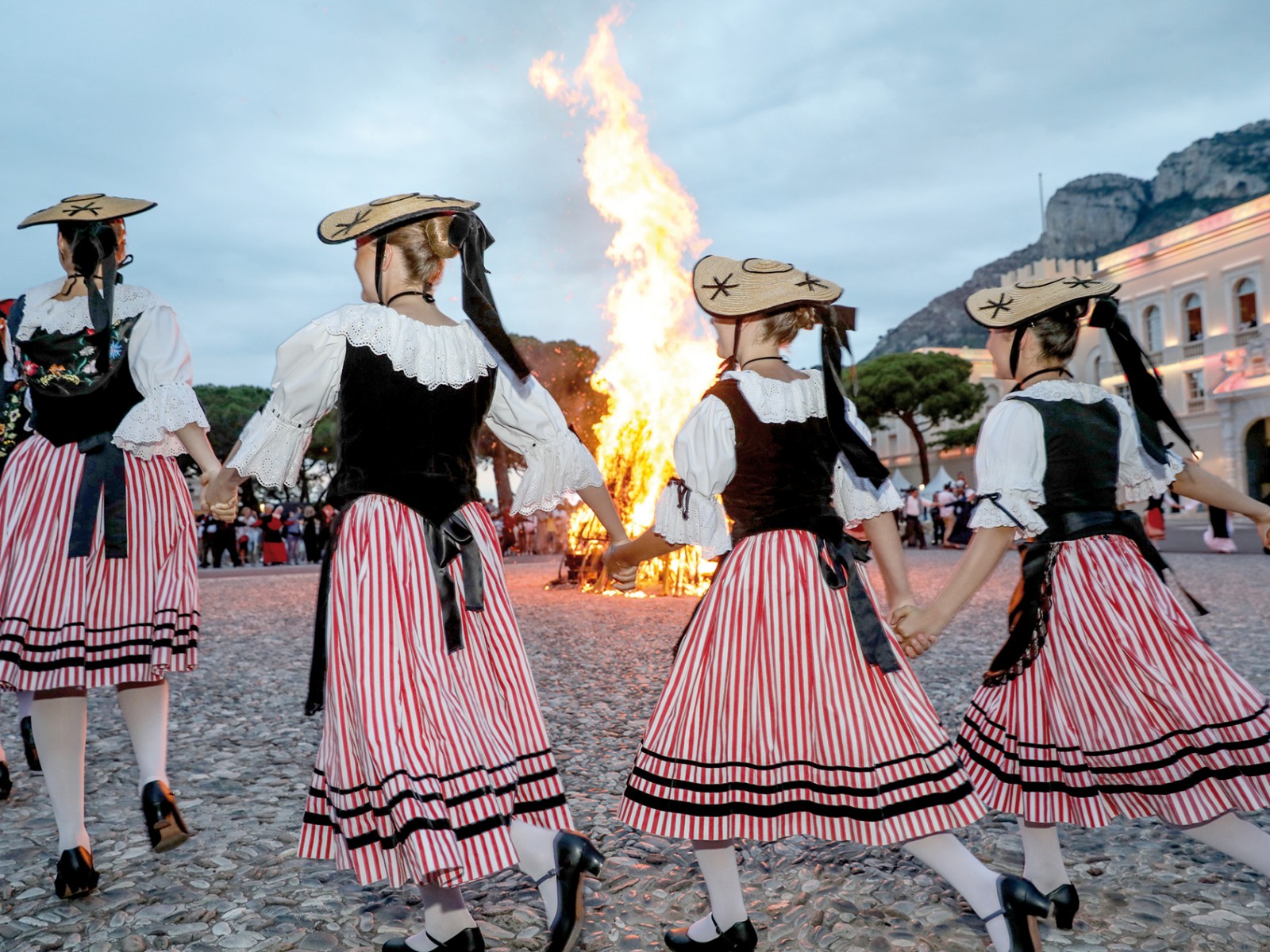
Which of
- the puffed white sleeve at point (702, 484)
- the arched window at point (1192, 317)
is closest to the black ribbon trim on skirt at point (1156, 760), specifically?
the puffed white sleeve at point (702, 484)

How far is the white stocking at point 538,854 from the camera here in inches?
94.9

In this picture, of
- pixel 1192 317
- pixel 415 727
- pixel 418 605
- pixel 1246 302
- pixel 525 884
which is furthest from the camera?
pixel 1192 317

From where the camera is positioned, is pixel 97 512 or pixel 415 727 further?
pixel 97 512

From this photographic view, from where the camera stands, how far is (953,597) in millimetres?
2652

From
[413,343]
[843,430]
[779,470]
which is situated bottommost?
[779,470]

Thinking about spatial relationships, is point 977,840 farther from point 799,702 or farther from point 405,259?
point 405,259

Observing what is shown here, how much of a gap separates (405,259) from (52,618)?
69.4 inches

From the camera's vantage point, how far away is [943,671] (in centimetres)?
693

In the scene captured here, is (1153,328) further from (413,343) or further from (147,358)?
(413,343)

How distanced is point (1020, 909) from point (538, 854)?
44.0 inches

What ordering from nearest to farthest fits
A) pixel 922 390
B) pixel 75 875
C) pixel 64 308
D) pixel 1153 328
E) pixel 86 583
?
pixel 75 875 < pixel 86 583 < pixel 64 308 < pixel 1153 328 < pixel 922 390

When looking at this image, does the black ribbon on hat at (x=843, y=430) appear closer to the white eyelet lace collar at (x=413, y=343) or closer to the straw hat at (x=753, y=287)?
the straw hat at (x=753, y=287)

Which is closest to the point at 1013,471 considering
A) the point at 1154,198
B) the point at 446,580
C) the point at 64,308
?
the point at 446,580

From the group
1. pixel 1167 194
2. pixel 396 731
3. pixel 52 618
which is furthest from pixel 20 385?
pixel 1167 194
